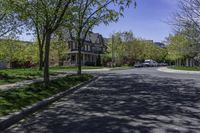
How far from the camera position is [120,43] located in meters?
95.5

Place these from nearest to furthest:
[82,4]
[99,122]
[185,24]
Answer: [99,122], [82,4], [185,24]

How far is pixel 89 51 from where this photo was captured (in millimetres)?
101812

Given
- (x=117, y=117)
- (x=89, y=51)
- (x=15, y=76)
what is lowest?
(x=117, y=117)

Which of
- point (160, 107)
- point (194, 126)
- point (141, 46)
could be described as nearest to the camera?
point (194, 126)

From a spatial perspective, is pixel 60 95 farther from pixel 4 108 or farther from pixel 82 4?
pixel 82 4

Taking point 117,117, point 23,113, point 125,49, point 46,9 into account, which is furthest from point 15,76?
point 125,49

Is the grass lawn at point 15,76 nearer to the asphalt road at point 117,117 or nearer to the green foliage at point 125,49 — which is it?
the asphalt road at point 117,117

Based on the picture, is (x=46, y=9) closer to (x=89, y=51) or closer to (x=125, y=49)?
(x=125, y=49)

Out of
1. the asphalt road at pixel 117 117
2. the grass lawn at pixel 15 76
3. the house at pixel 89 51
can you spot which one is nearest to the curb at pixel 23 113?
the asphalt road at pixel 117 117

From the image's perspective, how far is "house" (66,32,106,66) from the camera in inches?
3654

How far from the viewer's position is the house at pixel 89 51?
3654 inches

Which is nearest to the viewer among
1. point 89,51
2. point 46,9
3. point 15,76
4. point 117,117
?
point 117,117

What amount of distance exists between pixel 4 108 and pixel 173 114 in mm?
4479

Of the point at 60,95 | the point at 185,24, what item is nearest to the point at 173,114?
the point at 60,95
